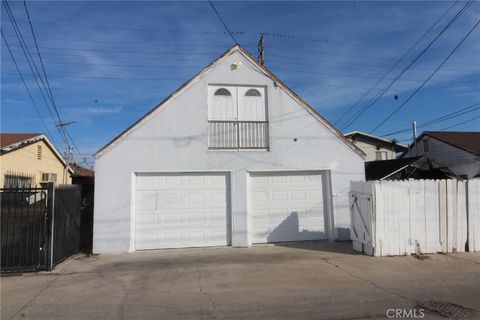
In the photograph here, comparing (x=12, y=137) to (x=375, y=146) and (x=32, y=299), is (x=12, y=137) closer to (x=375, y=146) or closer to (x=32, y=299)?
(x=32, y=299)

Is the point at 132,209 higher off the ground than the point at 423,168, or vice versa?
the point at 423,168

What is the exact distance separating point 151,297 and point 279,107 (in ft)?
25.7

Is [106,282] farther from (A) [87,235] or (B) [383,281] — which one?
(A) [87,235]

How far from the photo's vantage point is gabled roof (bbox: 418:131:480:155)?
2427cm

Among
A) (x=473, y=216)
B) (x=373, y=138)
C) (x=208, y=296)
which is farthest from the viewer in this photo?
(x=373, y=138)

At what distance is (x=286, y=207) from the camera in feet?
41.9

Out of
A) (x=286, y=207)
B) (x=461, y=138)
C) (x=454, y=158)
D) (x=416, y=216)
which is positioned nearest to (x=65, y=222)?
(x=286, y=207)

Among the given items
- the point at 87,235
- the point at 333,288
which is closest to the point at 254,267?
the point at 333,288

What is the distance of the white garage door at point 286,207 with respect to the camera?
12.6m

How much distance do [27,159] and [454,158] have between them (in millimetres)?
24731

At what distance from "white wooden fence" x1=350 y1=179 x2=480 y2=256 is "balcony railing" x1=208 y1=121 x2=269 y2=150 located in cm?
336

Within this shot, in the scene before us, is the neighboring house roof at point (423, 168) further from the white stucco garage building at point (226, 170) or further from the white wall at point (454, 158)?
the white stucco garage building at point (226, 170)

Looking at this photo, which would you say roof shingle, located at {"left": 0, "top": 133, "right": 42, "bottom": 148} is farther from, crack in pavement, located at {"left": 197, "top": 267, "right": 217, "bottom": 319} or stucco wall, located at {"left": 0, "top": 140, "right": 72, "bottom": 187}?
crack in pavement, located at {"left": 197, "top": 267, "right": 217, "bottom": 319}

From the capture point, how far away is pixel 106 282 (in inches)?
322
